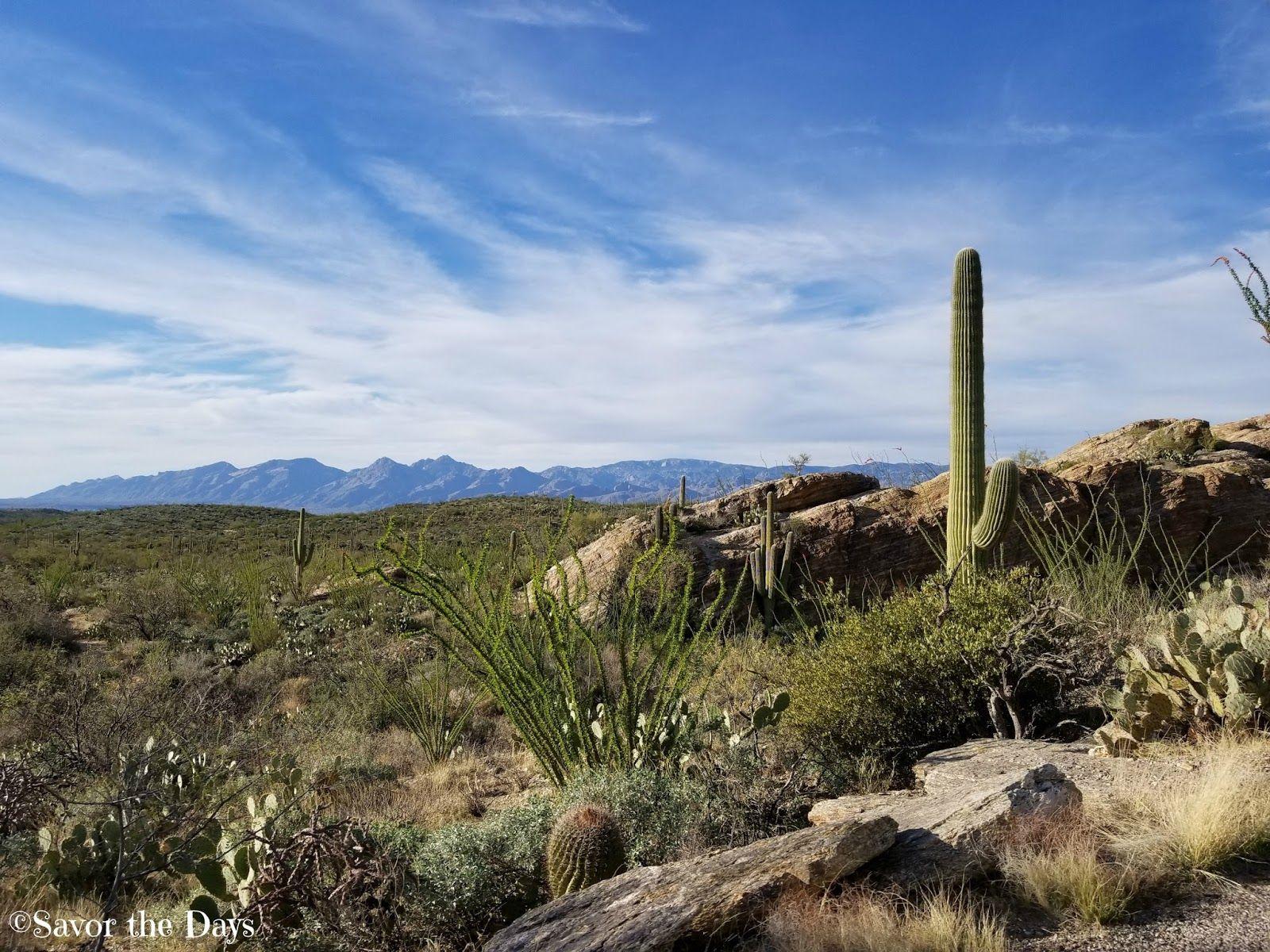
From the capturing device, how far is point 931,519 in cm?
1203

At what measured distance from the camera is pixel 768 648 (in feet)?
28.0

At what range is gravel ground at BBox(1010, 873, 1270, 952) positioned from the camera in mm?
2881

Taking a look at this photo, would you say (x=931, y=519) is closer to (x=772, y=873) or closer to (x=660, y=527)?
(x=660, y=527)

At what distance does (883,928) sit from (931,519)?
9759 mm

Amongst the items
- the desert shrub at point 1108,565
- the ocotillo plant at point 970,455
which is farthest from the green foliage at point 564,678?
the ocotillo plant at point 970,455

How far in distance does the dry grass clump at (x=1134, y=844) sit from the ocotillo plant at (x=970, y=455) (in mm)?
4457

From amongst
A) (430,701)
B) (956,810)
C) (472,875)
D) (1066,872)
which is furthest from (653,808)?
(430,701)

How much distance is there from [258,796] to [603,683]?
10.4 ft

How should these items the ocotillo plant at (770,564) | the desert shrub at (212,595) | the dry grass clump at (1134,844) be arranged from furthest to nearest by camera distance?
the desert shrub at (212,595) < the ocotillo plant at (770,564) < the dry grass clump at (1134,844)

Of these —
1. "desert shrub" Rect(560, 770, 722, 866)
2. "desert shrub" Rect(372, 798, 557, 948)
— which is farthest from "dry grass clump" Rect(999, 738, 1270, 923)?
"desert shrub" Rect(372, 798, 557, 948)

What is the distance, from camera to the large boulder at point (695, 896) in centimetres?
301

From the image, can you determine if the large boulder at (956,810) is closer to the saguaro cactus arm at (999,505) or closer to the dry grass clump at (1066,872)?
the dry grass clump at (1066,872)

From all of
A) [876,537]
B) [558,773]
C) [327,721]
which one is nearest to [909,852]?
[558,773]

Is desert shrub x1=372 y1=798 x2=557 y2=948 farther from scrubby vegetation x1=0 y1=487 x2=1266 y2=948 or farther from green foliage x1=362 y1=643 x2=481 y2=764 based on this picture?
green foliage x1=362 y1=643 x2=481 y2=764
